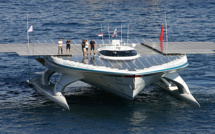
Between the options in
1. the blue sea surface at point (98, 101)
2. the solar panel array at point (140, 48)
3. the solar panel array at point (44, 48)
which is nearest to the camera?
the blue sea surface at point (98, 101)

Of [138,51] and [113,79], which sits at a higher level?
[138,51]

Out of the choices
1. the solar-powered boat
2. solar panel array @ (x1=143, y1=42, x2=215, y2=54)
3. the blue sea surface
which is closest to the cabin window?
the solar-powered boat

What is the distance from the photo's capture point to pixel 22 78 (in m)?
63.3

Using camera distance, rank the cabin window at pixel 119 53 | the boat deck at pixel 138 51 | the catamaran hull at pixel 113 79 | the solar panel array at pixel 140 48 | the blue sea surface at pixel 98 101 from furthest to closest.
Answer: the solar panel array at pixel 140 48 < the cabin window at pixel 119 53 < the boat deck at pixel 138 51 < the catamaran hull at pixel 113 79 < the blue sea surface at pixel 98 101

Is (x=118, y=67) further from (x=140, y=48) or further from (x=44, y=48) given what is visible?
(x=44, y=48)

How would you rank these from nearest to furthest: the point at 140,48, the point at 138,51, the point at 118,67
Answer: the point at 118,67
the point at 138,51
the point at 140,48

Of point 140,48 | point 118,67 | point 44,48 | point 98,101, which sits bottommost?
point 98,101

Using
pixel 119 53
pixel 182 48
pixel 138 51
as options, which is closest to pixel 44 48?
pixel 119 53

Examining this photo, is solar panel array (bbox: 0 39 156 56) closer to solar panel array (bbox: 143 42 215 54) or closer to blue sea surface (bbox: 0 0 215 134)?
solar panel array (bbox: 143 42 215 54)

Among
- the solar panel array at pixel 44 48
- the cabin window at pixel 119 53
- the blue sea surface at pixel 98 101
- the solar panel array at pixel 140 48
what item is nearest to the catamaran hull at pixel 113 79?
the blue sea surface at pixel 98 101

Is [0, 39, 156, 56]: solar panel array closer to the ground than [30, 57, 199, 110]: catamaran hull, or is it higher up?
higher up

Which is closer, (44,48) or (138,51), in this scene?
(138,51)

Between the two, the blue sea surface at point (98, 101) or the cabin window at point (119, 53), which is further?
the cabin window at point (119, 53)

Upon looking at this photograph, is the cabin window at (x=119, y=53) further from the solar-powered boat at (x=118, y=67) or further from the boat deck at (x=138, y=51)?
the boat deck at (x=138, y=51)
